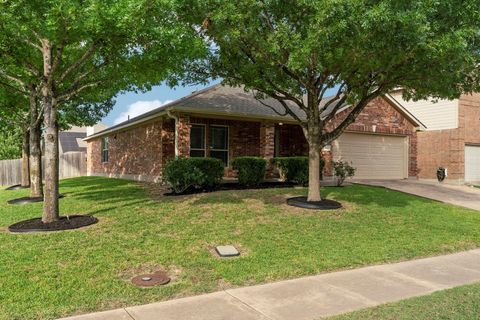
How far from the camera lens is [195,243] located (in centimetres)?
721

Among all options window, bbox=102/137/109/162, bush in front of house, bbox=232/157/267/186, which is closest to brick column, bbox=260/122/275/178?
bush in front of house, bbox=232/157/267/186

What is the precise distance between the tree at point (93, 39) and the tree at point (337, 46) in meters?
1.27

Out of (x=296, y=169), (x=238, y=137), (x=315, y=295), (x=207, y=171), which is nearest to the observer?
(x=315, y=295)

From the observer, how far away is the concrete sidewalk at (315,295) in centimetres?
446

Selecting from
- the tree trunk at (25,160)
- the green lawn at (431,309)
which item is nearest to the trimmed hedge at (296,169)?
the green lawn at (431,309)

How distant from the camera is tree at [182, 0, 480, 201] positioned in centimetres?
A: 775

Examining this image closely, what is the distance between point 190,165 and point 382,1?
703 cm

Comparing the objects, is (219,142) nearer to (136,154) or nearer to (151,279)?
(136,154)

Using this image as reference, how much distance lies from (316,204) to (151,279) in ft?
19.2

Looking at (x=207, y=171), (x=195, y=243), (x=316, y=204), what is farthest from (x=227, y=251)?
(x=207, y=171)

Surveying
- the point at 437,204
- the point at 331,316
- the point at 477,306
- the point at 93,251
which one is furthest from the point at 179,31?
the point at 437,204

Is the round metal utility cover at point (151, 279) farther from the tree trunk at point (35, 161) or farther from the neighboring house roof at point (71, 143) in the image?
the neighboring house roof at point (71, 143)

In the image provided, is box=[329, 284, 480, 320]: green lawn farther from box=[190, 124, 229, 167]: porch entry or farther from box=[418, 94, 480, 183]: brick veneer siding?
box=[418, 94, 480, 183]: brick veneer siding

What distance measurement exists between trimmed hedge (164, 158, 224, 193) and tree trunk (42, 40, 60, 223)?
402 cm
